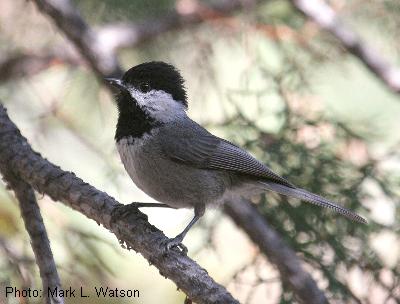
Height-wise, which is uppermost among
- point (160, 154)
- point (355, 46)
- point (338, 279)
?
point (355, 46)

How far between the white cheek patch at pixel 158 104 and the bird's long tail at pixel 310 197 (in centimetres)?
54

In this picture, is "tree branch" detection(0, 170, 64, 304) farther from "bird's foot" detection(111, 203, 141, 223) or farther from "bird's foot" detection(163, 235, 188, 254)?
"bird's foot" detection(163, 235, 188, 254)

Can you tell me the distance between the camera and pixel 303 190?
124 inches

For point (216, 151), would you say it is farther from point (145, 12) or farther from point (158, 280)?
point (145, 12)

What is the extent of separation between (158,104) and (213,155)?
0.35 meters

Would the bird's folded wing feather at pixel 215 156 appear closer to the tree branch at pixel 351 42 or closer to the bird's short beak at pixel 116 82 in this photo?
the bird's short beak at pixel 116 82

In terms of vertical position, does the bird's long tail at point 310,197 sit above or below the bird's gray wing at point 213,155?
below

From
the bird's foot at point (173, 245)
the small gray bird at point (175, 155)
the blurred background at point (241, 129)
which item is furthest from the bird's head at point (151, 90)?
the bird's foot at point (173, 245)

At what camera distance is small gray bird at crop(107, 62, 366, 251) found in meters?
3.04

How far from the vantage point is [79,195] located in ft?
8.87

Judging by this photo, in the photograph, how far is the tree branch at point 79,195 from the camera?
99.5 inches

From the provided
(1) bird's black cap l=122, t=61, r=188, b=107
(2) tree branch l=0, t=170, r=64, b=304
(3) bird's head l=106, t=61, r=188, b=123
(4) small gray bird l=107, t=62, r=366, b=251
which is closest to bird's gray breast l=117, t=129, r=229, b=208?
(4) small gray bird l=107, t=62, r=366, b=251

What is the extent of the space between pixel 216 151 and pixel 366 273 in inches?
34.6

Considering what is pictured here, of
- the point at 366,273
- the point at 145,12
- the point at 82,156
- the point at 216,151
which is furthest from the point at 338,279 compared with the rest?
the point at 145,12
